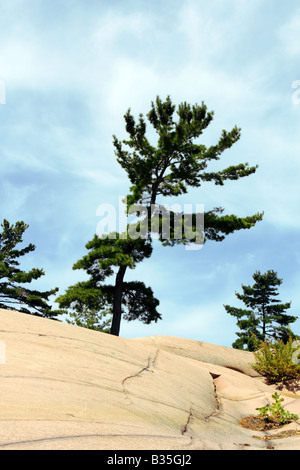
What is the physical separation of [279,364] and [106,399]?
310 inches

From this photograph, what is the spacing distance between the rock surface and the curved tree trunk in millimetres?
8117

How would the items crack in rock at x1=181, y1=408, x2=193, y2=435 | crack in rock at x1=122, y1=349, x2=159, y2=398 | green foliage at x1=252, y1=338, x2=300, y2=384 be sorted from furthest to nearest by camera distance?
green foliage at x1=252, y1=338, x2=300, y2=384 → crack in rock at x1=122, y1=349, x2=159, y2=398 → crack in rock at x1=181, y1=408, x2=193, y2=435

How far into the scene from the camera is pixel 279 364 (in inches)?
419

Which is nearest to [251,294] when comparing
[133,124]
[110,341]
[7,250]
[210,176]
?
[210,176]

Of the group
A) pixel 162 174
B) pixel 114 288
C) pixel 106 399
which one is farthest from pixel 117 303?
pixel 106 399

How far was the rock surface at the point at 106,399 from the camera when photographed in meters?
3.19

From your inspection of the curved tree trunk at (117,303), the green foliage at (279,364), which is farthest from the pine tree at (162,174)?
the green foliage at (279,364)

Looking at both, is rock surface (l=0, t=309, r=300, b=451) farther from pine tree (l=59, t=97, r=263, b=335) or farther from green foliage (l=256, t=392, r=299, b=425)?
pine tree (l=59, t=97, r=263, b=335)

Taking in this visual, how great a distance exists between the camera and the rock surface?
3193mm

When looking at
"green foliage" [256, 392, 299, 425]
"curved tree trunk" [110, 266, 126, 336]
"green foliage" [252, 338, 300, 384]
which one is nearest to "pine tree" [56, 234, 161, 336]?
"curved tree trunk" [110, 266, 126, 336]

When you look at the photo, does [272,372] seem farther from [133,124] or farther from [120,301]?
[133,124]

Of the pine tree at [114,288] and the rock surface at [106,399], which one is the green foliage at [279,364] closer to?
the rock surface at [106,399]
